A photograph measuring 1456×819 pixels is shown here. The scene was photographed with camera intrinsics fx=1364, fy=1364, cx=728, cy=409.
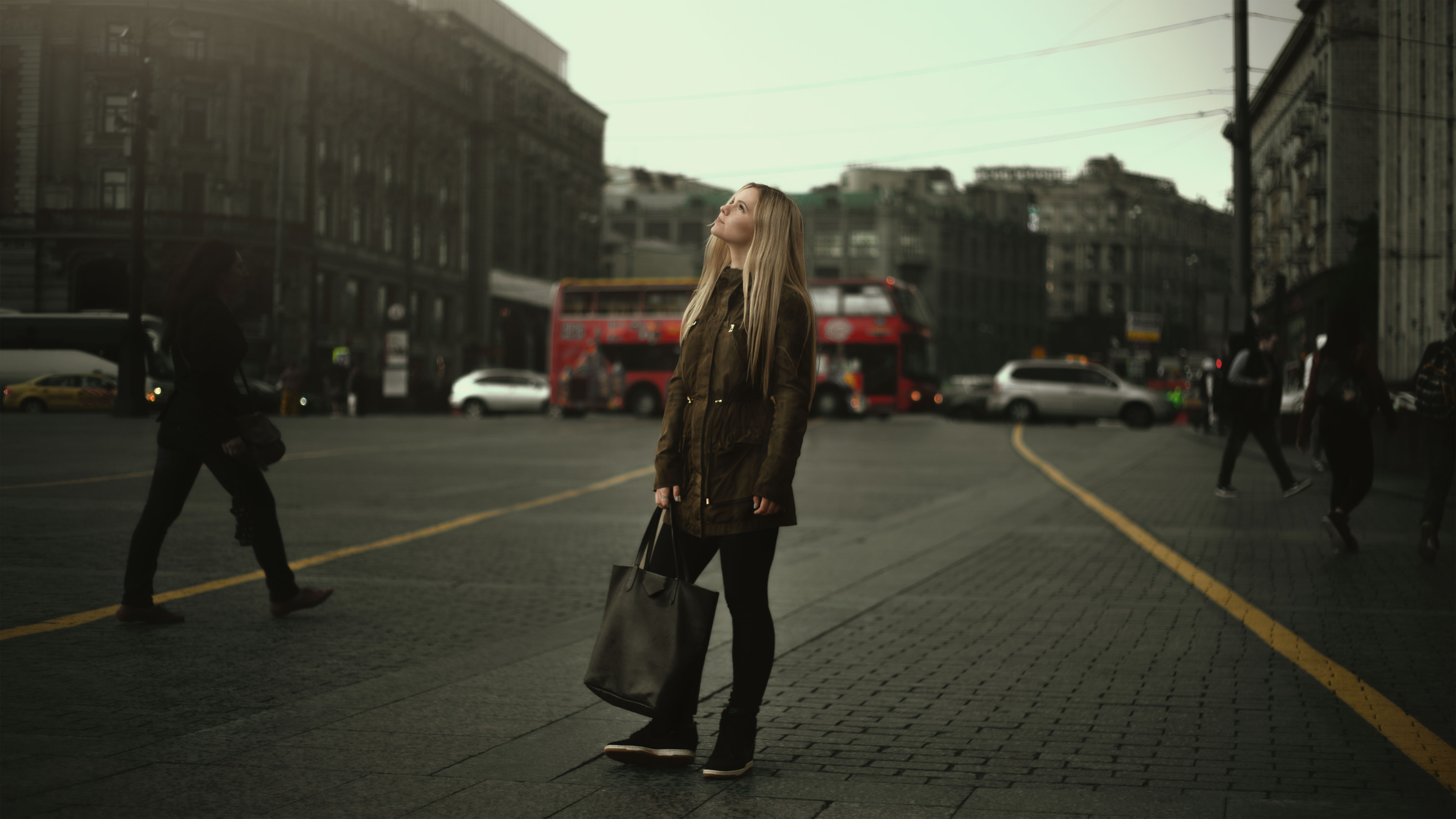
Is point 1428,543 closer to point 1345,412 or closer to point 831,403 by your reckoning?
point 1345,412

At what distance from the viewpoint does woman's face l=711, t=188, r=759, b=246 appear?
3988mm

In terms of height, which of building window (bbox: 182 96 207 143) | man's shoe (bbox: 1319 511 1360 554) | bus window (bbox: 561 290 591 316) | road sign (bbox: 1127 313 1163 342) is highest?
road sign (bbox: 1127 313 1163 342)

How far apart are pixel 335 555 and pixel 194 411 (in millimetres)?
2935

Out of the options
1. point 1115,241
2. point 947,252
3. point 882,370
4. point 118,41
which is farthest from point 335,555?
point 1115,241

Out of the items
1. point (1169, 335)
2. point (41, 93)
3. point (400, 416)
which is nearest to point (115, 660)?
point (41, 93)

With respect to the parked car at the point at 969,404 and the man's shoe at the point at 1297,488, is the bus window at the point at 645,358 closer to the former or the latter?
the parked car at the point at 969,404

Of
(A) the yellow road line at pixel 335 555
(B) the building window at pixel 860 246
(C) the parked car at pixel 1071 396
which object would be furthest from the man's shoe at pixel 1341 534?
(B) the building window at pixel 860 246

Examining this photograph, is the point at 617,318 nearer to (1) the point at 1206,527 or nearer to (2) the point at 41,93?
(1) the point at 1206,527

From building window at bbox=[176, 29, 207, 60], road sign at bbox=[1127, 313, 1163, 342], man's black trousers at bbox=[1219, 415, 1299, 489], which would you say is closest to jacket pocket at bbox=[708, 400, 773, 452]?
building window at bbox=[176, 29, 207, 60]

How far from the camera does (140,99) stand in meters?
7.65

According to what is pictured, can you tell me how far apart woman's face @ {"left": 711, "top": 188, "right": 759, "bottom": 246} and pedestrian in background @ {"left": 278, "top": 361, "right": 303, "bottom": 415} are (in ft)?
20.6

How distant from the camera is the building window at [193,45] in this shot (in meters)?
7.96

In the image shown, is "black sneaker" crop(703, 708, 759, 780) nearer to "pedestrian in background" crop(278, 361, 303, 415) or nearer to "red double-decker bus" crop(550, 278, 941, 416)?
"pedestrian in background" crop(278, 361, 303, 415)

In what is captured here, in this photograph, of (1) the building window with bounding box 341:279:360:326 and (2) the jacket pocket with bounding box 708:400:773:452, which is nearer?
(2) the jacket pocket with bounding box 708:400:773:452
